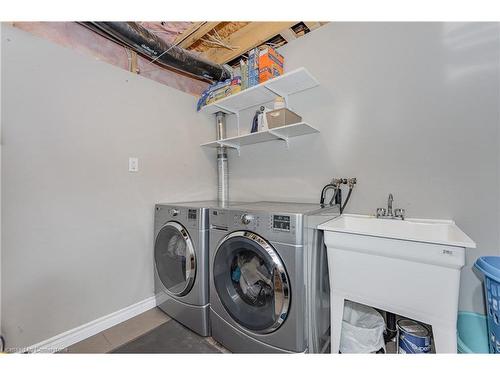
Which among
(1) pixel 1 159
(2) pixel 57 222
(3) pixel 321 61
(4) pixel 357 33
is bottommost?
(2) pixel 57 222

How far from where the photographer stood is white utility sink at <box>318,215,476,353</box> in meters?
0.91

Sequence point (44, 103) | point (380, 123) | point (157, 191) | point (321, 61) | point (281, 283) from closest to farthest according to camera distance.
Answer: point (281, 283) < point (44, 103) < point (380, 123) < point (321, 61) < point (157, 191)

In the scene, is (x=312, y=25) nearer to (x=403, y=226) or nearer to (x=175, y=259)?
(x=403, y=226)

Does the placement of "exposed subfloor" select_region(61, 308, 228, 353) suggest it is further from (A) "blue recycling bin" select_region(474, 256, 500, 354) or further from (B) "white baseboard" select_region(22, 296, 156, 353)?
(A) "blue recycling bin" select_region(474, 256, 500, 354)

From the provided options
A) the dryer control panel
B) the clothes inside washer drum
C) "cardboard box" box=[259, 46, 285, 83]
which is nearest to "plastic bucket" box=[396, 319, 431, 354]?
the clothes inside washer drum

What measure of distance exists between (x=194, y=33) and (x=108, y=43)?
70 cm

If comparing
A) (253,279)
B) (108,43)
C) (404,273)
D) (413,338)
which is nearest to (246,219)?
(253,279)

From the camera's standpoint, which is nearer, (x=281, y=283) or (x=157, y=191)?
(x=281, y=283)

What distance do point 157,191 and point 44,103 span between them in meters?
0.92

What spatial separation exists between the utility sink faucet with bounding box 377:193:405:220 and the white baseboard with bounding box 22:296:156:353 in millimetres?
1938

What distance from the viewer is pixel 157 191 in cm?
191

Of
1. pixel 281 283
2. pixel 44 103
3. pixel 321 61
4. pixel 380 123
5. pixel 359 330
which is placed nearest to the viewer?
pixel 281 283
